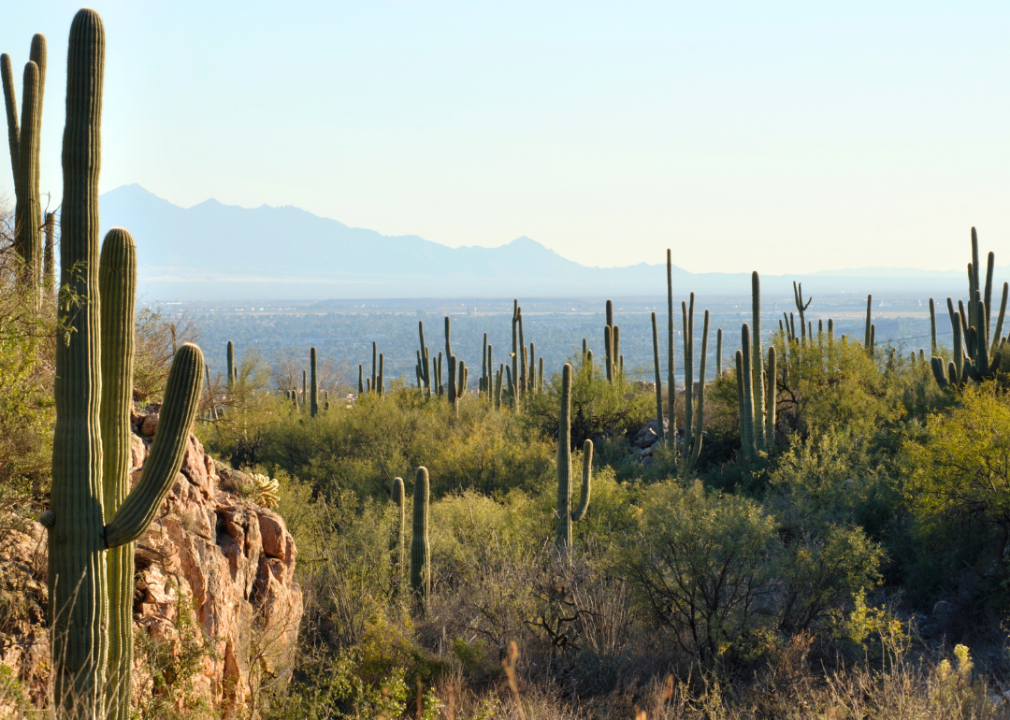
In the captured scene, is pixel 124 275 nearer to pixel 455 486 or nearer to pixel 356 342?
pixel 455 486

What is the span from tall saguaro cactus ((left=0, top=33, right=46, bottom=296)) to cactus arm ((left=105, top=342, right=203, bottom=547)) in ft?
11.8

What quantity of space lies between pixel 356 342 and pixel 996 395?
426ft

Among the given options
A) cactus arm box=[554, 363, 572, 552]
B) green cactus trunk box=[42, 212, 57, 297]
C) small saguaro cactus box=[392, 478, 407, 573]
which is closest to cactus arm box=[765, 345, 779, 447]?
cactus arm box=[554, 363, 572, 552]

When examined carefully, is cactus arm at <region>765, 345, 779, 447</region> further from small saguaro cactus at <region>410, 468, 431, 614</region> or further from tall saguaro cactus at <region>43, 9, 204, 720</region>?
tall saguaro cactus at <region>43, 9, 204, 720</region>

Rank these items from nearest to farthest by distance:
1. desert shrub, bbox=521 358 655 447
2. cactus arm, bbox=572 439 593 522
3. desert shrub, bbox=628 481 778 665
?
desert shrub, bbox=628 481 778 665 → cactus arm, bbox=572 439 593 522 → desert shrub, bbox=521 358 655 447

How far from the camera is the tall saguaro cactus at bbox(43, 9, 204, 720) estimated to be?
5.54 metres

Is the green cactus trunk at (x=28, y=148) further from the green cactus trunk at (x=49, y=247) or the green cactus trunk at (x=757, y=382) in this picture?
the green cactus trunk at (x=757, y=382)

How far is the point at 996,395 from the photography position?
17.5 metres

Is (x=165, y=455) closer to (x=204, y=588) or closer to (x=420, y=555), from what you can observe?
(x=204, y=588)

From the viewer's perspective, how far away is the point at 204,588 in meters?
7.15

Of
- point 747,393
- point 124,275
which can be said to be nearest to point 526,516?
point 747,393

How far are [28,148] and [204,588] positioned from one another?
5555 millimetres

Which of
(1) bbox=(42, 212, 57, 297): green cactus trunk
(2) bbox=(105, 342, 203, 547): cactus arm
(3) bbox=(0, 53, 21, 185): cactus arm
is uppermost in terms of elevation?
(3) bbox=(0, 53, 21, 185): cactus arm

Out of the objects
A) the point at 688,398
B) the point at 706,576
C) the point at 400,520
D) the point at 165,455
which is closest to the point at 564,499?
the point at 400,520
